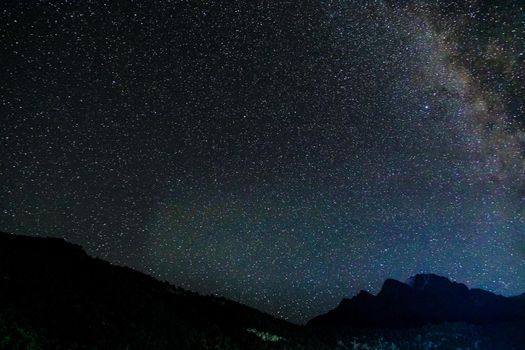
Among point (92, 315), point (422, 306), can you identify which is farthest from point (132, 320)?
point (422, 306)

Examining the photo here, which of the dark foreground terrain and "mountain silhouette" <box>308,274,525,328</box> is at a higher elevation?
"mountain silhouette" <box>308,274,525,328</box>

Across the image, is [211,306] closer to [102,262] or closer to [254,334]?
[254,334]

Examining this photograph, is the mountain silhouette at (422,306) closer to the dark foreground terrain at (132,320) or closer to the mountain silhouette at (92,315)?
the dark foreground terrain at (132,320)

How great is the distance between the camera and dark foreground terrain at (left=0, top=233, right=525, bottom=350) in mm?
30062

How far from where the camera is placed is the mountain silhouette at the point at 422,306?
138625mm

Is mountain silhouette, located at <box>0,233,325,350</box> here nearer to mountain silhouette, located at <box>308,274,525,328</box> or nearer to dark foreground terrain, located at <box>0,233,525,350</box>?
dark foreground terrain, located at <box>0,233,525,350</box>

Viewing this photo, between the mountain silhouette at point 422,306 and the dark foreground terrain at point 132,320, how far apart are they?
8233 millimetres

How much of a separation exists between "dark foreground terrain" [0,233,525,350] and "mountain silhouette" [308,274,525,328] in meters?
8.23

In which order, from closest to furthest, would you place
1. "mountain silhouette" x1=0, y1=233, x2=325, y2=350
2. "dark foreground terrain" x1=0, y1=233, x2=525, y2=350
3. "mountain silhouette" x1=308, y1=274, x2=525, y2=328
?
"mountain silhouette" x1=0, y1=233, x2=325, y2=350
"dark foreground terrain" x1=0, y1=233, x2=525, y2=350
"mountain silhouette" x1=308, y1=274, x2=525, y2=328

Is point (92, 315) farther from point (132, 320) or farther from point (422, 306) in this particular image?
point (422, 306)

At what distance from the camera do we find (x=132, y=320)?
4266cm

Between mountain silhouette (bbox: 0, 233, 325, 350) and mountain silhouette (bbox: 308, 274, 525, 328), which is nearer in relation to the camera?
mountain silhouette (bbox: 0, 233, 325, 350)

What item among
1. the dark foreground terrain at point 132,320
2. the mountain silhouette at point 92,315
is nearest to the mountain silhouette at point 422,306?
the dark foreground terrain at point 132,320

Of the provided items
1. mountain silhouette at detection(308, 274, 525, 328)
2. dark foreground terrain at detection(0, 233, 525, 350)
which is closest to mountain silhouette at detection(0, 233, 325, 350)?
dark foreground terrain at detection(0, 233, 525, 350)
